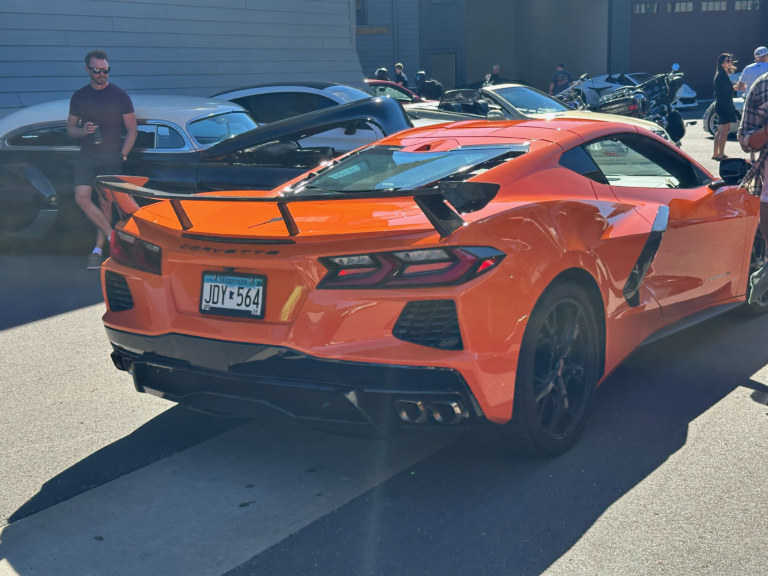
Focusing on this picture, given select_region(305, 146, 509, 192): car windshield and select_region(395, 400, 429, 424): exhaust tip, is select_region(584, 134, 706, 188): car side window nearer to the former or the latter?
select_region(305, 146, 509, 192): car windshield

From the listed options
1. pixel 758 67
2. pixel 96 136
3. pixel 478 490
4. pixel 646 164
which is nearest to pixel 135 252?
pixel 478 490

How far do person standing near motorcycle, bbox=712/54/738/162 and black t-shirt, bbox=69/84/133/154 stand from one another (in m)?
10.4

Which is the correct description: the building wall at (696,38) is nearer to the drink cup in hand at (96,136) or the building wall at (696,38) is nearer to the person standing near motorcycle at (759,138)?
the drink cup in hand at (96,136)

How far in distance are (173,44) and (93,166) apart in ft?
24.6

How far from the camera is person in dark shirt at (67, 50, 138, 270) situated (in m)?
7.73

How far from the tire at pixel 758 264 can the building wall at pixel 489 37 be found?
39217 millimetres

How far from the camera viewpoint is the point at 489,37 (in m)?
44.2

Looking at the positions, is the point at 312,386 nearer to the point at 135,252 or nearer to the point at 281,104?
the point at 135,252

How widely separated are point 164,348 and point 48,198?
18.4ft

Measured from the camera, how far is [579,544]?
296cm

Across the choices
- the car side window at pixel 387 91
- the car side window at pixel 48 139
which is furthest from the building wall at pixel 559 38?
the car side window at pixel 48 139

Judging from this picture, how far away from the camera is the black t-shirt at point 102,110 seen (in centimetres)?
773

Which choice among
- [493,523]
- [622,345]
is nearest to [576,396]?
[622,345]

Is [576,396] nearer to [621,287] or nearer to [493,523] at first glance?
[621,287]
